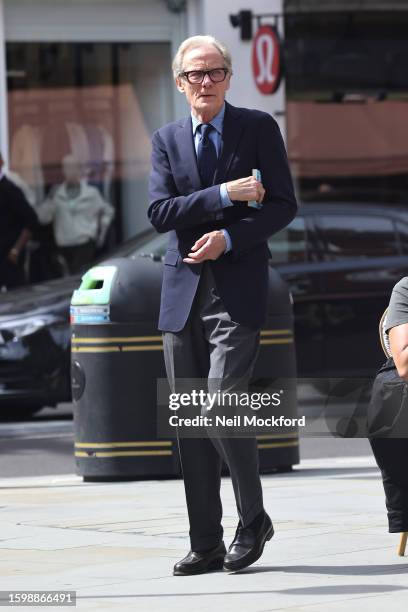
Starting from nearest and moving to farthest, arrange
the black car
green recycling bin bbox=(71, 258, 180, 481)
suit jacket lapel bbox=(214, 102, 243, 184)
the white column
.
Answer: suit jacket lapel bbox=(214, 102, 243, 184), green recycling bin bbox=(71, 258, 180, 481), the black car, the white column

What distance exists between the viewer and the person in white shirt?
1750 cm

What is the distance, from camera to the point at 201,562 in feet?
20.2

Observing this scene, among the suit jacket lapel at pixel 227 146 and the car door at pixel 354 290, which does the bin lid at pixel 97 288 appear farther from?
the car door at pixel 354 290

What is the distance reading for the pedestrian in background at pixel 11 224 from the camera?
15930 mm

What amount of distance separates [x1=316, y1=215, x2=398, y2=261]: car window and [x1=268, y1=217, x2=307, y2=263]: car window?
0.15 m

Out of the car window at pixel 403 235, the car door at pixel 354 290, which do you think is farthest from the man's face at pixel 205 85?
the car window at pixel 403 235

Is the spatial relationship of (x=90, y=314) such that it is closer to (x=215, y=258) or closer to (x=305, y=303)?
(x=215, y=258)

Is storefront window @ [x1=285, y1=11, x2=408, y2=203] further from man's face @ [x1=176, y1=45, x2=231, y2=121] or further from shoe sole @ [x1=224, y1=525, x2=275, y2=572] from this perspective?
shoe sole @ [x1=224, y1=525, x2=275, y2=572]

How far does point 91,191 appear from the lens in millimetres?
17797

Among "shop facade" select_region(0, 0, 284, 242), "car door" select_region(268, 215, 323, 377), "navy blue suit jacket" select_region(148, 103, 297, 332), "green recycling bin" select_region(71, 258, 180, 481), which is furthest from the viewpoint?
"shop facade" select_region(0, 0, 284, 242)

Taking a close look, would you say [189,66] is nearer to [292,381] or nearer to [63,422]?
[292,381]

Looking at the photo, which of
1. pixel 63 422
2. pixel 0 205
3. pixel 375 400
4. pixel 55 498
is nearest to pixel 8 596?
pixel 375 400

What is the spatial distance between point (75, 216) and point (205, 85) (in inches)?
452

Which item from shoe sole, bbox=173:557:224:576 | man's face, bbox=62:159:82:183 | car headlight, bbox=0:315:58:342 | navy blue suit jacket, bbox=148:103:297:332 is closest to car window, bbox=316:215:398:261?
car headlight, bbox=0:315:58:342
